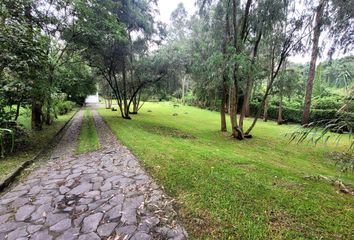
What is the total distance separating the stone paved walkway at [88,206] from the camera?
7.09 ft

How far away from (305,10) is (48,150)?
915 centimetres

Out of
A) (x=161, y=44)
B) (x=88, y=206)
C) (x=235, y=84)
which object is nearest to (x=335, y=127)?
(x=88, y=206)

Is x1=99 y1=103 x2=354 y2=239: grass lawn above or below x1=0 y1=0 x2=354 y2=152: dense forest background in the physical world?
below

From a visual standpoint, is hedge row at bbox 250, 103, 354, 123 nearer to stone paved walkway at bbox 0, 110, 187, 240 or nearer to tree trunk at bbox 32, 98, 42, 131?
stone paved walkway at bbox 0, 110, 187, 240

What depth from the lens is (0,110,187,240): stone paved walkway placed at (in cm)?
216

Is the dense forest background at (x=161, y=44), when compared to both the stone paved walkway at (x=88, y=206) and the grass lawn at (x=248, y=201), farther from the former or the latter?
the stone paved walkway at (x=88, y=206)

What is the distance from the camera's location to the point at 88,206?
105 inches

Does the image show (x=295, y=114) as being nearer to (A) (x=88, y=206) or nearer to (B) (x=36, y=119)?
(B) (x=36, y=119)

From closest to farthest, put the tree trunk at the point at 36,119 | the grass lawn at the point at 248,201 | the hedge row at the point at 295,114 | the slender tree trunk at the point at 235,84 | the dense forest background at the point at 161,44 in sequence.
Answer: the grass lawn at the point at 248,201, the dense forest background at the point at 161,44, the slender tree trunk at the point at 235,84, the tree trunk at the point at 36,119, the hedge row at the point at 295,114

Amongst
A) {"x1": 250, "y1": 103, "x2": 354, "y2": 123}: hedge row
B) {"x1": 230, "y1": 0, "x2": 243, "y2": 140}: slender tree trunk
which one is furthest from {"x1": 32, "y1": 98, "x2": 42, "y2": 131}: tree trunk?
{"x1": 250, "y1": 103, "x2": 354, "y2": 123}: hedge row

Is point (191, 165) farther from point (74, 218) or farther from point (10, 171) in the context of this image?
point (10, 171)

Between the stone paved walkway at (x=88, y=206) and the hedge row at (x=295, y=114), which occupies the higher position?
the hedge row at (x=295, y=114)

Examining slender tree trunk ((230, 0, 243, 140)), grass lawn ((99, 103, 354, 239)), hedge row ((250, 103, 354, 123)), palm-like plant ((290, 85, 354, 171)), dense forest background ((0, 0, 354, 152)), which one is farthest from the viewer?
hedge row ((250, 103, 354, 123))

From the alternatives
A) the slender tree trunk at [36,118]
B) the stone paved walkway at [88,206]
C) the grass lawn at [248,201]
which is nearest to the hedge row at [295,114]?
the grass lawn at [248,201]
